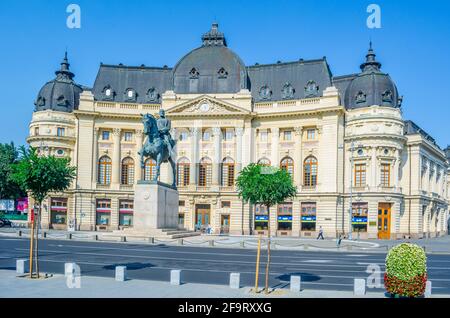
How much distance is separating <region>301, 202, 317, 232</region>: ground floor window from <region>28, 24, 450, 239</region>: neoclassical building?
137 millimetres

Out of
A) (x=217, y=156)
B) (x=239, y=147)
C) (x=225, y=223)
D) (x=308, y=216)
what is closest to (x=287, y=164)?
(x=239, y=147)

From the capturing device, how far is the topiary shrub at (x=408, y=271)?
15711mm

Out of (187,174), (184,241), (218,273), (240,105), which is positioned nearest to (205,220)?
(187,174)

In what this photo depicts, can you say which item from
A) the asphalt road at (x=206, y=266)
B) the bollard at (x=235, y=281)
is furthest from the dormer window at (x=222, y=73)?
the bollard at (x=235, y=281)

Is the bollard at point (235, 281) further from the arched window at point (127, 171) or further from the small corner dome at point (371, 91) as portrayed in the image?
the arched window at point (127, 171)

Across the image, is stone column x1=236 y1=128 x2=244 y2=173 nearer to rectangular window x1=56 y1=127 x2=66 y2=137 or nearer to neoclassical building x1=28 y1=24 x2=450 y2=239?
neoclassical building x1=28 y1=24 x2=450 y2=239

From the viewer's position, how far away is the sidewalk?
1667cm

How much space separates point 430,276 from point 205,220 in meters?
48.8

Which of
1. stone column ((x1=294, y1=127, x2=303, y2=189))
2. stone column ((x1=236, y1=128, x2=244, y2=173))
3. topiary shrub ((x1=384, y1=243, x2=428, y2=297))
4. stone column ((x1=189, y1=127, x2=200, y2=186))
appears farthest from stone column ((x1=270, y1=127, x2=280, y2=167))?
topiary shrub ((x1=384, y1=243, x2=428, y2=297))

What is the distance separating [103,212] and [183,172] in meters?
13.2

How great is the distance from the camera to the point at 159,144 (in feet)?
144

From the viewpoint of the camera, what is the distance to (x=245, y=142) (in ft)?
236
